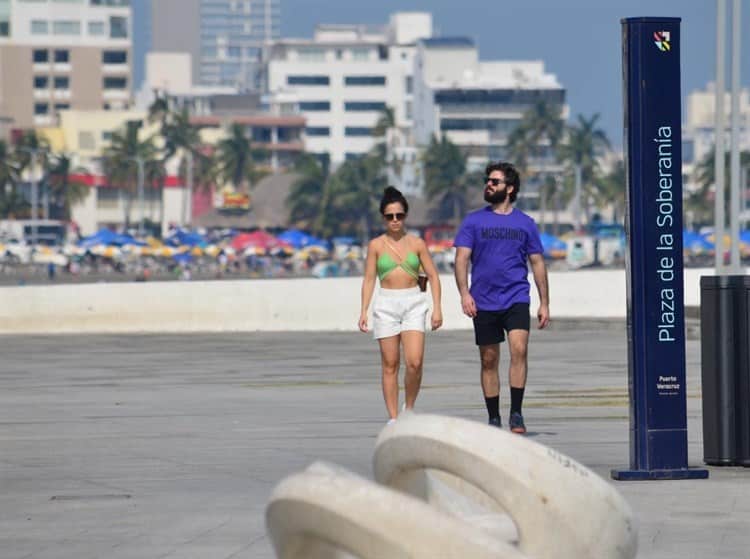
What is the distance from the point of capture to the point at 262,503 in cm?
926

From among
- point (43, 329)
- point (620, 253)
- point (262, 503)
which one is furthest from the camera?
point (620, 253)

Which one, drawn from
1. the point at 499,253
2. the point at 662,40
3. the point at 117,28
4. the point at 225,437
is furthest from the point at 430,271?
the point at 117,28

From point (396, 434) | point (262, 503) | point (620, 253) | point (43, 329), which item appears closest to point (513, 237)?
point (262, 503)

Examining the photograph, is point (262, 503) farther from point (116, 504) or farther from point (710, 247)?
point (710, 247)

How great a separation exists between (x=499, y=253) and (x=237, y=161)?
153918mm

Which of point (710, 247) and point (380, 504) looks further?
point (710, 247)

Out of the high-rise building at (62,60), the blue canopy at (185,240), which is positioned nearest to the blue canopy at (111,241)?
the blue canopy at (185,240)

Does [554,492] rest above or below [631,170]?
below

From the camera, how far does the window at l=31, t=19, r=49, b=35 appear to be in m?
193

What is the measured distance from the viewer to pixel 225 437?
1289 cm

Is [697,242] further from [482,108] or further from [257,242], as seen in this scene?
[482,108]

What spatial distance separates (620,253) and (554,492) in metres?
122

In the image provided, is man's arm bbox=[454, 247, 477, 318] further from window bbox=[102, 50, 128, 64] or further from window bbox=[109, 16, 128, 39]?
window bbox=[109, 16, 128, 39]

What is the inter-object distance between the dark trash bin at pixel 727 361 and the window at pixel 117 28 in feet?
604
